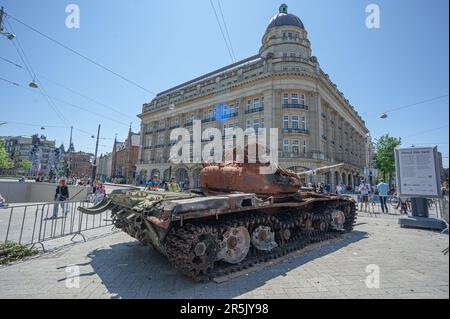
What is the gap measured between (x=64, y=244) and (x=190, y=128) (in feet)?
121

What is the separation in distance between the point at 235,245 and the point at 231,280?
86cm

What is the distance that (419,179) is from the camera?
8812mm

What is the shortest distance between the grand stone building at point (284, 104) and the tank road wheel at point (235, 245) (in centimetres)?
2447

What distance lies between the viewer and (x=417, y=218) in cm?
891

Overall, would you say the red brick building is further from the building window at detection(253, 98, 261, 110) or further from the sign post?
the sign post

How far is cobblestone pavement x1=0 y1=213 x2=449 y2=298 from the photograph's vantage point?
354 cm

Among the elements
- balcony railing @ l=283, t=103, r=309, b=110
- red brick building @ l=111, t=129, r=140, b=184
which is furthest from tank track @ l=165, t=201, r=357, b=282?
red brick building @ l=111, t=129, r=140, b=184

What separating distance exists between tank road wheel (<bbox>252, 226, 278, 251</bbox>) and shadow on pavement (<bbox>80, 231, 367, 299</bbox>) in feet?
1.62

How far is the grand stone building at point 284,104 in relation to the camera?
2997 centimetres

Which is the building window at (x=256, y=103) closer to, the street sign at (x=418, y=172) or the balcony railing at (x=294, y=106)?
the balcony railing at (x=294, y=106)
